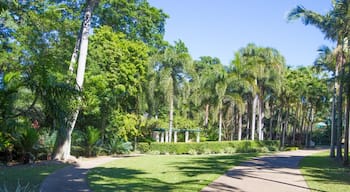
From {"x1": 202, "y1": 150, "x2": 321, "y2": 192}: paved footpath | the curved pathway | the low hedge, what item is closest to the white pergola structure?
the low hedge

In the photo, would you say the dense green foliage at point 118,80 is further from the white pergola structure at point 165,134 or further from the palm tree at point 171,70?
Answer: the white pergola structure at point 165,134

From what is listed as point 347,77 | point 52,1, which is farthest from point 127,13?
point 347,77

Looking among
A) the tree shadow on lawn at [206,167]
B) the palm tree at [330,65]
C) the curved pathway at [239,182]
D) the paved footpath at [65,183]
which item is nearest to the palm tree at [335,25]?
the palm tree at [330,65]

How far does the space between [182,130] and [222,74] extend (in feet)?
22.7

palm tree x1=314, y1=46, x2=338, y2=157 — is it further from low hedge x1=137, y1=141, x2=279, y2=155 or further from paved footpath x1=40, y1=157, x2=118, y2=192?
paved footpath x1=40, y1=157, x2=118, y2=192

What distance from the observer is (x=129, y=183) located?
999cm

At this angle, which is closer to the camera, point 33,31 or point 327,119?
point 33,31

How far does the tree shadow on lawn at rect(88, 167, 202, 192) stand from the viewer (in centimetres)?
908

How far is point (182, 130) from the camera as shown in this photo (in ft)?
114

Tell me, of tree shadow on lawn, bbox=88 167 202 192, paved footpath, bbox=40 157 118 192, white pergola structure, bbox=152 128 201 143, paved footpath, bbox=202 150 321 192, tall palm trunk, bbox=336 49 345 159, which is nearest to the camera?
paved footpath, bbox=40 157 118 192

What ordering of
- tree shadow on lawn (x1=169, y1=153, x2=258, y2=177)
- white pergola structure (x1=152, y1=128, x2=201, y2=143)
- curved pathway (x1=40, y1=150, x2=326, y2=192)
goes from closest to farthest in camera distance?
curved pathway (x1=40, y1=150, x2=326, y2=192) < tree shadow on lawn (x1=169, y1=153, x2=258, y2=177) < white pergola structure (x1=152, y1=128, x2=201, y2=143)

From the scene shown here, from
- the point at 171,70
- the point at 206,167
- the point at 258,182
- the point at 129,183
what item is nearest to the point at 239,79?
the point at 171,70

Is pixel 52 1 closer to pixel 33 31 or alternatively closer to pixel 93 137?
pixel 33 31

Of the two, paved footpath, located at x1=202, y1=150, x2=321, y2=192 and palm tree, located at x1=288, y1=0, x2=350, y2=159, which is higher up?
palm tree, located at x1=288, y1=0, x2=350, y2=159
